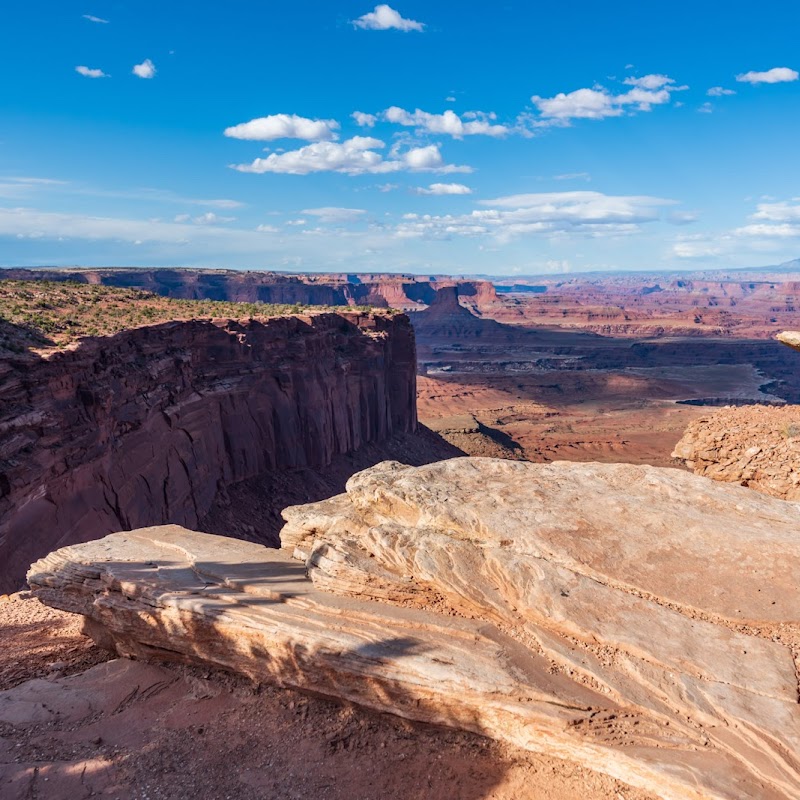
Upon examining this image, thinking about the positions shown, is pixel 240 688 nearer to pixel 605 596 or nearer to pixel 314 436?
pixel 605 596

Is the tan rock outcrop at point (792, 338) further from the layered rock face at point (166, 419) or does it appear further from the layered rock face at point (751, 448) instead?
the layered rock face at point (166, 419)

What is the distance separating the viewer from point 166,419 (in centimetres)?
2858

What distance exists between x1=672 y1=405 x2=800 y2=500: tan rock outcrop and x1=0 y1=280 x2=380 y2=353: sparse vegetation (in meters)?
24.1

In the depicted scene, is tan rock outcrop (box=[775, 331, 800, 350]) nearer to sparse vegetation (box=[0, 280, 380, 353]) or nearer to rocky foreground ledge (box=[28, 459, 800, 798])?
rocky foreground ledge (box=[28, 459, 800, 798])

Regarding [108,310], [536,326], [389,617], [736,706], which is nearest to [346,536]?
[389,617]

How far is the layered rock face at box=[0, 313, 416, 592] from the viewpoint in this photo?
Result: 20312mm

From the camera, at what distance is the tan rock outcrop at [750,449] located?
17.1 m

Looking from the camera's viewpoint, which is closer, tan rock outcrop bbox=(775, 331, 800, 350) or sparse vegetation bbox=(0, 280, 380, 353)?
tan rock outcrop bbox=(775, 331, 800, 350)

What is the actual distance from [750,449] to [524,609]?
1216 centimetres

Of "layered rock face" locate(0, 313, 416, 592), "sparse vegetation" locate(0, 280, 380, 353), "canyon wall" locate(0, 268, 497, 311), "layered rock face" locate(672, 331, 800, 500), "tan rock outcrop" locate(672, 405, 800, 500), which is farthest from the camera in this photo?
"canyon wall" locate(0, 268, 497, 311)

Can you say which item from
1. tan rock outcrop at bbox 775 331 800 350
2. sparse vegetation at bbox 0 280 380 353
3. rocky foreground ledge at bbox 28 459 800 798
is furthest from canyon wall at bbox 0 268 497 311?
rocky foreground ledge at bbox 28 459 800 798

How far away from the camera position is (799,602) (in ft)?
35.6

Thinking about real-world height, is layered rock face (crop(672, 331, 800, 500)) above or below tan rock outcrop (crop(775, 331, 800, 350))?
below

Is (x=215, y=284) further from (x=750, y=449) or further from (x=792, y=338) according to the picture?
(x=792, y=338)
